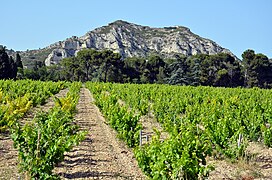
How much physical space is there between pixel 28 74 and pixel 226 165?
55.1 metres

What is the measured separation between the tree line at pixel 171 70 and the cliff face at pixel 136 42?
5676cm

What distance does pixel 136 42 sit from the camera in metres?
133

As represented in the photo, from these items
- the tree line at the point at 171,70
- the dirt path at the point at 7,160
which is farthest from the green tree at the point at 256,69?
the dirt path at the point at 7,160

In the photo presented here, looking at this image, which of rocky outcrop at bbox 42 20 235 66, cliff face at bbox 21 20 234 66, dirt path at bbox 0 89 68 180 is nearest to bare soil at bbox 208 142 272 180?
dirt path at bbox 0 89 68 180

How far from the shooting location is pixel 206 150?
749cm

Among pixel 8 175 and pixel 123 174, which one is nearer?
pixel 8 175

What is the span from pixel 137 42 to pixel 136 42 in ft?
1.73

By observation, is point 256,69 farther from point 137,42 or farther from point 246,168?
point 137,42

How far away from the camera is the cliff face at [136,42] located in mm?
127062

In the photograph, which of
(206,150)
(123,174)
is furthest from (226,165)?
(123,174)

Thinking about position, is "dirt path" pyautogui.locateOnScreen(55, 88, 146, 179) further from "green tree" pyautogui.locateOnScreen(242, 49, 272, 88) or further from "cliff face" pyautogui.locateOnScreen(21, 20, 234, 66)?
"cliff face" pyautogui.locateOnScreen(21, 20, 234, 66)

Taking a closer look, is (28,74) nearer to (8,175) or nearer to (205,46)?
(8,175)

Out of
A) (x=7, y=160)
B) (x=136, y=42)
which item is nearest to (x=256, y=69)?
(x=7, y=160)

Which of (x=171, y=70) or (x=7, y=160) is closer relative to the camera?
(x=7, y=160)
